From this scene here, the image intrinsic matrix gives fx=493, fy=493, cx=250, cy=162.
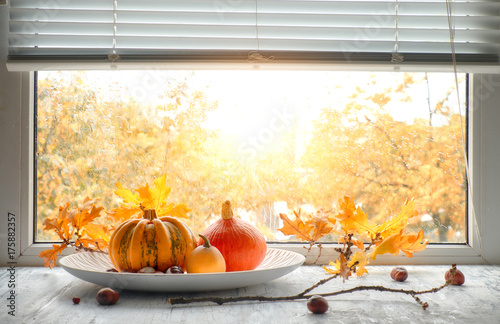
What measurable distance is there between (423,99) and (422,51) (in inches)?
7.9

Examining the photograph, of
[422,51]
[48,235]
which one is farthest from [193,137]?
[422,51]

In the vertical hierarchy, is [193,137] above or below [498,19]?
below

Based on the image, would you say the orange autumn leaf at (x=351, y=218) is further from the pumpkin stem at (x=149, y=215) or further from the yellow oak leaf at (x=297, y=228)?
the pumpkin stem at (x=149, y=215)

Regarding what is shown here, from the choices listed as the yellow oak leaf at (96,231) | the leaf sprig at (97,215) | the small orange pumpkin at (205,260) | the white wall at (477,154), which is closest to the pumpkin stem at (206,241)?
the small orange pumpkin at (205,260)

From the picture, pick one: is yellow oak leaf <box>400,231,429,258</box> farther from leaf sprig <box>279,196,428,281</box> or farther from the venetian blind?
the venetian blind

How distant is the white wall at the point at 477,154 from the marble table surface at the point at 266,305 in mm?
228

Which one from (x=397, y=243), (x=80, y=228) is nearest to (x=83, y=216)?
(x=80, y=228)

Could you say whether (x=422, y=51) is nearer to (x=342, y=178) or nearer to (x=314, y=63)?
(x=314, y=63)

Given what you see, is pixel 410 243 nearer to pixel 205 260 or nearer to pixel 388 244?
pixel 388 244

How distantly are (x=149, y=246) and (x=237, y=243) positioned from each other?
184 mm

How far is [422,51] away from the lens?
1281mm

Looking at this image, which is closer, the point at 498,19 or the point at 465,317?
the point at 465,317

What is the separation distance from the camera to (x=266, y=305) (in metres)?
0.89

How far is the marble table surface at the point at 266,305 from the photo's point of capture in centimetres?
81
